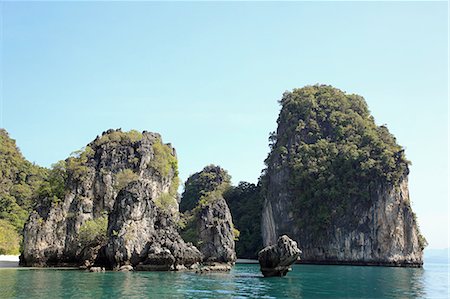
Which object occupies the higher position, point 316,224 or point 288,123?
point 288,123

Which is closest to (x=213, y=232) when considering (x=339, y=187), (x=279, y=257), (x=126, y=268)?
(x=126, y=268)

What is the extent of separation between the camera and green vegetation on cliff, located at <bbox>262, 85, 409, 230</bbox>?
73.2 metres

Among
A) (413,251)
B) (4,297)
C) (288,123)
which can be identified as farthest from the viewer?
(288,123)

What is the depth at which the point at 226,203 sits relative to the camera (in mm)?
76562

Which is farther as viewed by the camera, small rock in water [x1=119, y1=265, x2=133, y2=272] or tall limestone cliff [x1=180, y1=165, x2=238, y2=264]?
tall limestone cliff [x1=180, y1=165, x2=238, y2=264]

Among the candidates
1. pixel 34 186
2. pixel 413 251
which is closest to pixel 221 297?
pixel 413 251

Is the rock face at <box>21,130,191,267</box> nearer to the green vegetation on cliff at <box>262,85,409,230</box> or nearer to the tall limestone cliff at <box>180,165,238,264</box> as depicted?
the tall limestone cliff at <box>180,165,238,264</box>

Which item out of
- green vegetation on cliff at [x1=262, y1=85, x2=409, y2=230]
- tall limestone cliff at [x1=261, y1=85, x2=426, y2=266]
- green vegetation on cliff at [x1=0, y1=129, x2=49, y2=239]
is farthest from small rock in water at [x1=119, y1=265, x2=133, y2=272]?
green vegetation on cliff at [x1=262, y1=85, x2=409, y2=230]

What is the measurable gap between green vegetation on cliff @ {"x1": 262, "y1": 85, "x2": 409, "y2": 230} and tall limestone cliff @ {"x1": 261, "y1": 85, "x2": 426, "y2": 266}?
0.16m

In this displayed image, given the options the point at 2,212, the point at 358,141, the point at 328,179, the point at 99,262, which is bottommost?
the point at 99,262

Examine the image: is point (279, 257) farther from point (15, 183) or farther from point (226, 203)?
point (15, 183)

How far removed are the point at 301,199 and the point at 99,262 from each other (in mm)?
41471

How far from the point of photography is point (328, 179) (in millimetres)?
76938

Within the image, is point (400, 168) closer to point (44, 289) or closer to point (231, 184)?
point (231, 184)
